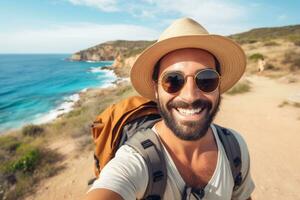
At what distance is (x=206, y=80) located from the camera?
1.78 meters

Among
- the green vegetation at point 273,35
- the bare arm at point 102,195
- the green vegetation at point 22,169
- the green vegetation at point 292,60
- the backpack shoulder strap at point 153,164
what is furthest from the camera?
the green vegetation at point 273,35

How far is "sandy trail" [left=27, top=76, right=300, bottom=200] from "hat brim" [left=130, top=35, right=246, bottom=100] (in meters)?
3.28

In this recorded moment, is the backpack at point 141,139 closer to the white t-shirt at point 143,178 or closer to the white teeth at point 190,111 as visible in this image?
the white t-shirt at point 143,178

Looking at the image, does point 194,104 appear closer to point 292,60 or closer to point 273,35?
point 292,60

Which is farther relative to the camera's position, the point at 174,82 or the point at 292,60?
the point at 292,60

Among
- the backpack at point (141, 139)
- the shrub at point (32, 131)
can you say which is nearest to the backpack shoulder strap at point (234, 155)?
the backpack at point (141, 139)

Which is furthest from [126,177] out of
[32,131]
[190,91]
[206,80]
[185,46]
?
[32,131]

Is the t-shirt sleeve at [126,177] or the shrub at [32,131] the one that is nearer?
the t-shirt sleeve at [126,177]

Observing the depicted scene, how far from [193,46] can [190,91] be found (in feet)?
1.08

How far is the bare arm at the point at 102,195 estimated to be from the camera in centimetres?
125

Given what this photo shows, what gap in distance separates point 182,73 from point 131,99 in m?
0.53

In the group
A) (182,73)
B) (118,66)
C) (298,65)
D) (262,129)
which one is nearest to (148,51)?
(182,73)

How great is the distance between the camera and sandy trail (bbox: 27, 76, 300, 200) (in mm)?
4938

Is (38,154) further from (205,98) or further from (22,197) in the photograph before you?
(205,98)
